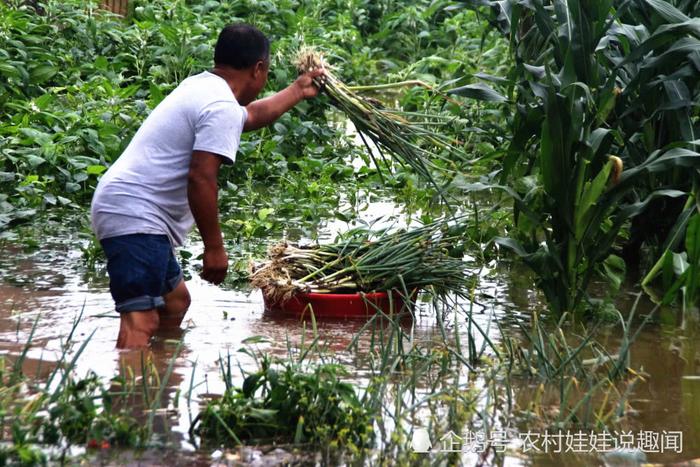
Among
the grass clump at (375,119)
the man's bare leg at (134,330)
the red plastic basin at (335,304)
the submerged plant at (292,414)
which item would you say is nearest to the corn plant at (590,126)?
the grass clump at (375,119)

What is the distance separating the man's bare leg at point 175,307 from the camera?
5051 mm

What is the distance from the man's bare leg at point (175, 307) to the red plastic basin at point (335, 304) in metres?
0.43

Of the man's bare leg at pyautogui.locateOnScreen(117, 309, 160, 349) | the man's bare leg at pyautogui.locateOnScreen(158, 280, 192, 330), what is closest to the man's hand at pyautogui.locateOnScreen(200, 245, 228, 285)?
the man's bare leg at pyautogui.locateOnScreen(117, 309, 160, 349)

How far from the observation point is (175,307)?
200 inches

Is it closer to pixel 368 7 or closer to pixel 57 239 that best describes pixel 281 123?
pixel 57 239

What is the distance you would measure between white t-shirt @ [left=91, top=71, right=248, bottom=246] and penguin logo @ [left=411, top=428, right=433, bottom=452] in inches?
56.3

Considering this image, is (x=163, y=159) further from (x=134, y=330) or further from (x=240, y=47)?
(x=134, y=330)

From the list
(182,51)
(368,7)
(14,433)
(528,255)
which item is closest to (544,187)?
(528,255)

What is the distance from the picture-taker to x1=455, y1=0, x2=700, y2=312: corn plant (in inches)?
201

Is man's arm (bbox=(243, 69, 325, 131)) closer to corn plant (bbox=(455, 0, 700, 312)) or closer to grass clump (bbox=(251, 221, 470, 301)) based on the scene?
grass clump (bbox=(251, 221, 470, 301))

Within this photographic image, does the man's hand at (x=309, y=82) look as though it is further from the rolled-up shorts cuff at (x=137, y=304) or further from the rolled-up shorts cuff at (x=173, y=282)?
the rolled-up shorts cuff at (x=137, y=304)

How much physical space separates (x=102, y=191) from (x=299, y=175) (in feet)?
11.7

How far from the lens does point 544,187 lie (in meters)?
5.23

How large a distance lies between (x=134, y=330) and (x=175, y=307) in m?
0.55
